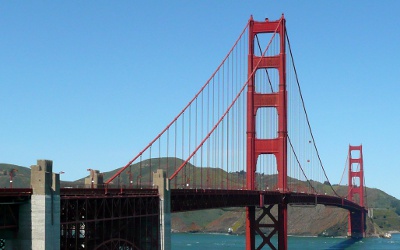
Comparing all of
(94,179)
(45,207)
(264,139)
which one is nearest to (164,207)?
(94,179)

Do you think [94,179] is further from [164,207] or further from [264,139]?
[264,139]

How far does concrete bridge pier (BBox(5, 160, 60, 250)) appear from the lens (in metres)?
35.3

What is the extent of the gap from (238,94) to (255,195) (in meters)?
12.3

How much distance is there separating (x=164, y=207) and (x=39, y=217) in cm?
1741

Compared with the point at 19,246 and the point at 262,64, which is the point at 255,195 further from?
the point at 19,246

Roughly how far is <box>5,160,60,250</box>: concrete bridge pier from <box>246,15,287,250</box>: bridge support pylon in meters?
48.8

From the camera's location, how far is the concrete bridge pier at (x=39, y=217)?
35.3 meters

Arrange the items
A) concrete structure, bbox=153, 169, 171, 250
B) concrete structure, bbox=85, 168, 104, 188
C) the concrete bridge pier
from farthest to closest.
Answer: concrete structure, bbox=153, 169, 171, 250 < concrete structure, bbox=85, 168, 104, 188 < the concrete bridge pier

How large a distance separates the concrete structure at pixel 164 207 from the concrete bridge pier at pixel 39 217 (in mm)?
15503

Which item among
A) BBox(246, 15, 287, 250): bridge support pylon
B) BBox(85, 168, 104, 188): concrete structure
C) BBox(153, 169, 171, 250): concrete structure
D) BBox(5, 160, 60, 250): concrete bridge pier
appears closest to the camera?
BBox(5, 160, 60, 250): concrete bridge pier

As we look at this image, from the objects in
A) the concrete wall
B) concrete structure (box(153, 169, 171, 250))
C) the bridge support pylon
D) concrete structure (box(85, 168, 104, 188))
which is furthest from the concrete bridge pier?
the bridge support pylon

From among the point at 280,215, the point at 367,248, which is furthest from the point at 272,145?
the point at 367,248

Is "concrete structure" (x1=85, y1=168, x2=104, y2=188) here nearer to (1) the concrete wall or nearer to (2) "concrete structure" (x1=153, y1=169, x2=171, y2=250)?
(2) "concrete structure" (x1=153, y1=169, x2=171, y2=250)

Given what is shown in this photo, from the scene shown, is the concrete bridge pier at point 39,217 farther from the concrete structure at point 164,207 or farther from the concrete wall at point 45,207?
the concrete structure at point 164,207
